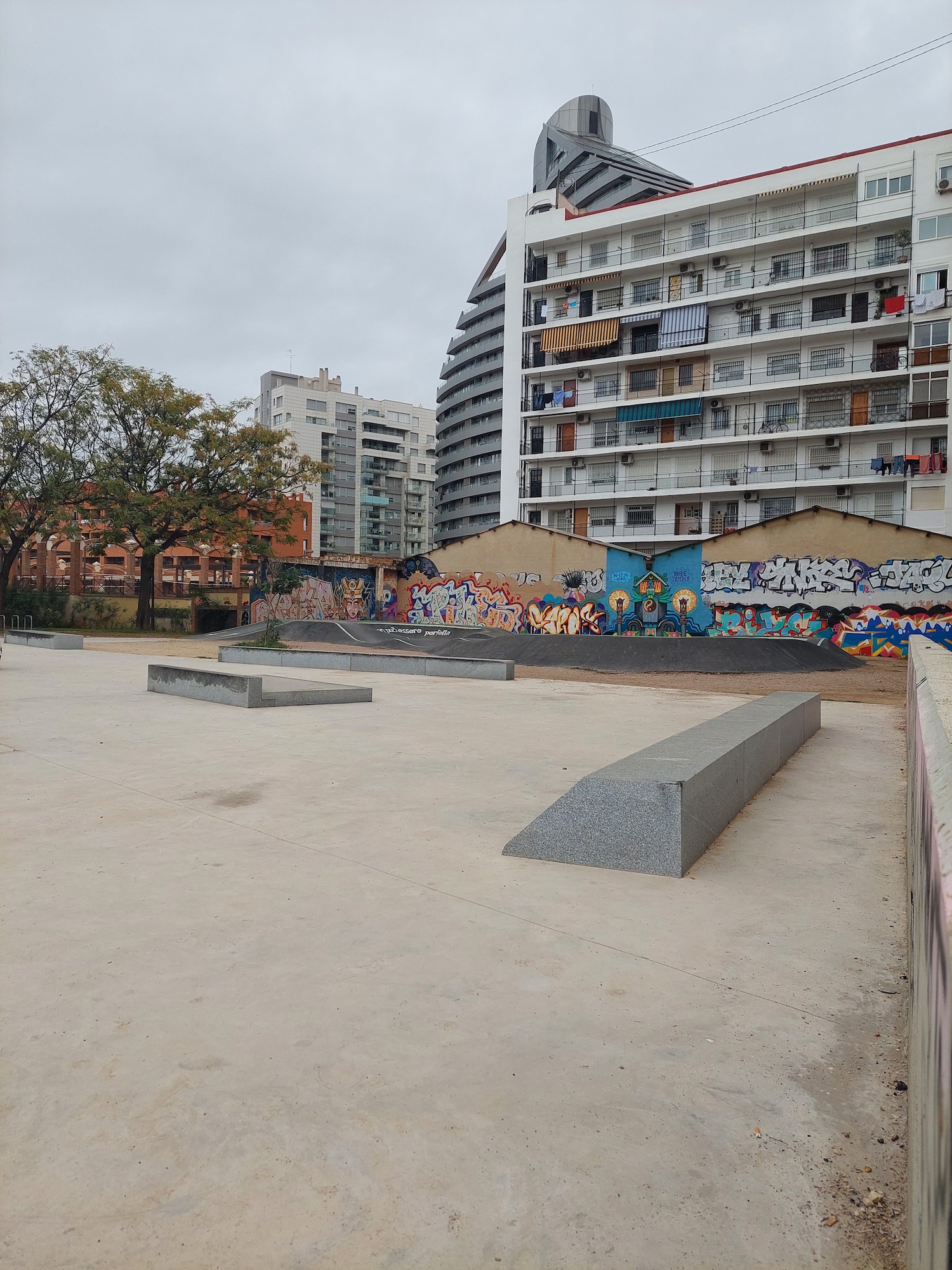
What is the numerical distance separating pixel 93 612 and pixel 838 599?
Result: 3434 cm

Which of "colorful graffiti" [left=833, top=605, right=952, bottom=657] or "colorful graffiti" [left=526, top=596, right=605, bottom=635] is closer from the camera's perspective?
"colorful graffiti" [left=833, top=605, right=952, bottom=657]

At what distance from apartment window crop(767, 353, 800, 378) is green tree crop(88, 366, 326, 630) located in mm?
23138

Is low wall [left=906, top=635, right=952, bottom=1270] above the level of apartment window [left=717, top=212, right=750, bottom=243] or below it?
below

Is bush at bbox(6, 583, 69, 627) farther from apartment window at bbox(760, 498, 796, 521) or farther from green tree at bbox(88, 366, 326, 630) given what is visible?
apartment window at bbox(760, 498, 796, 521)

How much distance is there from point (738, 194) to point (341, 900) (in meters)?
44.6

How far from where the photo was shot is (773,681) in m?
19.0

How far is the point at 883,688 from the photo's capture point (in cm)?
1744

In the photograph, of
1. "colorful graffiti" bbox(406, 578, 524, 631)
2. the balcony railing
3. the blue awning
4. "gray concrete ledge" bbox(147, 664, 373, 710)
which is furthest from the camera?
the blue awning

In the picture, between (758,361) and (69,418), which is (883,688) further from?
(69,418)

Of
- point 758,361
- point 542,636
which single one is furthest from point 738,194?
point 542,636

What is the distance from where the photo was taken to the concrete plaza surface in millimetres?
1784

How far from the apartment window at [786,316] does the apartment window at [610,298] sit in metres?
8.10

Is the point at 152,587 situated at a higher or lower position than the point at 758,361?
lower

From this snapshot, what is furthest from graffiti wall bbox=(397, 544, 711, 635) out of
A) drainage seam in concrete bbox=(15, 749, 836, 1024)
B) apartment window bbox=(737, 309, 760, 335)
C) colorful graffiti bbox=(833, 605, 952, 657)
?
drainage seam in concrete bbox=(15, 749, 836, 1024)
